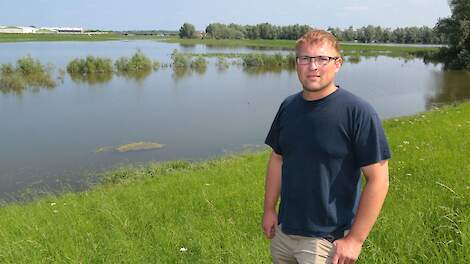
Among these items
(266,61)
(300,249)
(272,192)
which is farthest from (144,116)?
(266,61)

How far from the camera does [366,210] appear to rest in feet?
8.61

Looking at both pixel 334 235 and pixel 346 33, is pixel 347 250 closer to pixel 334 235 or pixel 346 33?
pixel 334 235

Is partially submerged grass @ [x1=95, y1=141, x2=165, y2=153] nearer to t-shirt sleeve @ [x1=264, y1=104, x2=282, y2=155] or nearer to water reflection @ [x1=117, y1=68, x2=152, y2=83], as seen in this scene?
t-shirt sleeve @ [x1=264, y1=104, x2=282, y2=155]

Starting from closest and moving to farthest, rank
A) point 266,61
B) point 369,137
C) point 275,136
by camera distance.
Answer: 1. point 369,137
2. point 275,136
3. point 266,61

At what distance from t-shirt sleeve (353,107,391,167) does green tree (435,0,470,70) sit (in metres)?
60.0

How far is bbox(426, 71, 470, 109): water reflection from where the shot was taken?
30966mm

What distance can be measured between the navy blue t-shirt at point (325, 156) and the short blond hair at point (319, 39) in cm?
31

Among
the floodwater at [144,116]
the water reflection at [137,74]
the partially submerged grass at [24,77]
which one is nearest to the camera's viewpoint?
the floodwater at [144,116]

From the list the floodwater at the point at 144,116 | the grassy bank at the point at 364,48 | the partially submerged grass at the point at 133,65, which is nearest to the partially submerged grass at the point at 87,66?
the partially submerged grass at the point at 133,65

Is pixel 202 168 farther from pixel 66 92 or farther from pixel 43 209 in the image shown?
pixel 66 92

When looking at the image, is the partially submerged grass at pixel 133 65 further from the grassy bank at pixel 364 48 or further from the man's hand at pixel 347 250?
the man's hand at pixel 347 250

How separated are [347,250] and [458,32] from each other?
204 ft

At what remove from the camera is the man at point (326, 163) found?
2602 millimetres

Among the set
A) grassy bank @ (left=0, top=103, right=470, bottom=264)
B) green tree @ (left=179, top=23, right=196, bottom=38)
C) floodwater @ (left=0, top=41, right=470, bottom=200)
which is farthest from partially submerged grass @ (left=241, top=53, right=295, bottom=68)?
green tree @ (left=179, top=23, right=196, bottom=38)
